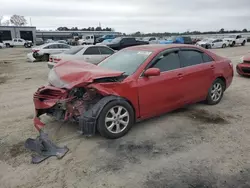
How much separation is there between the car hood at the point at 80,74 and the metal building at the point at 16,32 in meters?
62.8

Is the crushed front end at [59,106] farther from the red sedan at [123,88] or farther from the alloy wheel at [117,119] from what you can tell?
the alloy wheel at [117,119]

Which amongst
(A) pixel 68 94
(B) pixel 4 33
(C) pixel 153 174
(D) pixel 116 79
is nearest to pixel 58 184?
(C) pixel 153 174

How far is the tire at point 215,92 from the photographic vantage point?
5.79 metres

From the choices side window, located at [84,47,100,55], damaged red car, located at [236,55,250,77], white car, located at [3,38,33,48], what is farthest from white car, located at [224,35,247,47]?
white car, located at [3,38,33,48]

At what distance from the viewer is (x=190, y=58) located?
5.37m

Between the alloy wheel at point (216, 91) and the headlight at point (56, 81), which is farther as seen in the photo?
the alloy wheel at point (216, 91)

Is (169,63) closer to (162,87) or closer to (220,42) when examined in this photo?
(162,87)

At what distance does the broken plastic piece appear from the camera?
3668mm

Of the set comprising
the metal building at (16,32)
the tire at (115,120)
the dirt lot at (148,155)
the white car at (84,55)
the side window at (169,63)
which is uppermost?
the metal building at (16,32)

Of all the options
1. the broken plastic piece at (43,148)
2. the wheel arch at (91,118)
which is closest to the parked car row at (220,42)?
the wheel arch at (91,118)

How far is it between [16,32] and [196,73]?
65.0 metres

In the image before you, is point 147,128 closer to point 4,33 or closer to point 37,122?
point 37,122

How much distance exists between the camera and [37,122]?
4316mm

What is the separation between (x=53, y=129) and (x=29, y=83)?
560 centimetres
